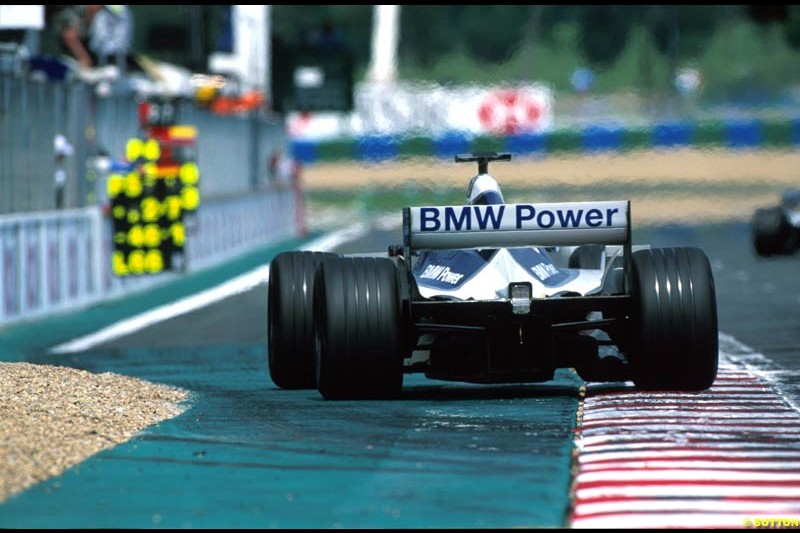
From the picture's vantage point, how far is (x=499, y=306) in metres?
12.8

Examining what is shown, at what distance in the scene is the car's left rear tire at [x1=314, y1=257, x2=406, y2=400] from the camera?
12672mm

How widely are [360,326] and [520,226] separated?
4.08 ft

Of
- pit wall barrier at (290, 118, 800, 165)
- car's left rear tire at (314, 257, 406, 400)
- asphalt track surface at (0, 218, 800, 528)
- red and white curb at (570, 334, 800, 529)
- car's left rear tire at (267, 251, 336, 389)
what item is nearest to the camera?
red and white curb at (570, 334, 800, 529)

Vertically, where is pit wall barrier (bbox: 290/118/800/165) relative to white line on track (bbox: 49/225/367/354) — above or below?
above

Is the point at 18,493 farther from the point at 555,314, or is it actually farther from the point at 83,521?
the point at 555,314

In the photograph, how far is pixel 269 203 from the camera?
45219 mm

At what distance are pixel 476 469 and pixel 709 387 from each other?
152 inches

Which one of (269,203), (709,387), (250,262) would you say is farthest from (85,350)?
(269,203)

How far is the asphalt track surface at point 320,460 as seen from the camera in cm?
852

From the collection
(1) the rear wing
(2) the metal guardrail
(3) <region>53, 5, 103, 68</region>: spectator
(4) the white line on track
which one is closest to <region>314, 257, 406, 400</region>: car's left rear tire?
(1) the rear wing

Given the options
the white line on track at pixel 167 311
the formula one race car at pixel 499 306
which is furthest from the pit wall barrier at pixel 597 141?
the formula one race car at pixel 499 306

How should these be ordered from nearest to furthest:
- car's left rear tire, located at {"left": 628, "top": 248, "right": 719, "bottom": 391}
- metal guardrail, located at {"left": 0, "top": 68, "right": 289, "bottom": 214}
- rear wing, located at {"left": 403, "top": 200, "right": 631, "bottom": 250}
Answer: car's left rear tire, located at {"left": 628, "top": 248, "right": 719, "bottom": 391}, rear wing, located at {"left": 403, "top": 200, "right": 631, "bottom": 250}, metal guardrail, located at {"left": 0, "top": 68, "right": 289, "bottom": 214}

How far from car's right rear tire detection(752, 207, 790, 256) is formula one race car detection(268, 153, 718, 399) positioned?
797 inches

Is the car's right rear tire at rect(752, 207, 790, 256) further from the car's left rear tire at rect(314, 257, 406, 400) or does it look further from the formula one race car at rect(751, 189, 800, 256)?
the car's left rear tire at rect(314, 257, 406, 400)
